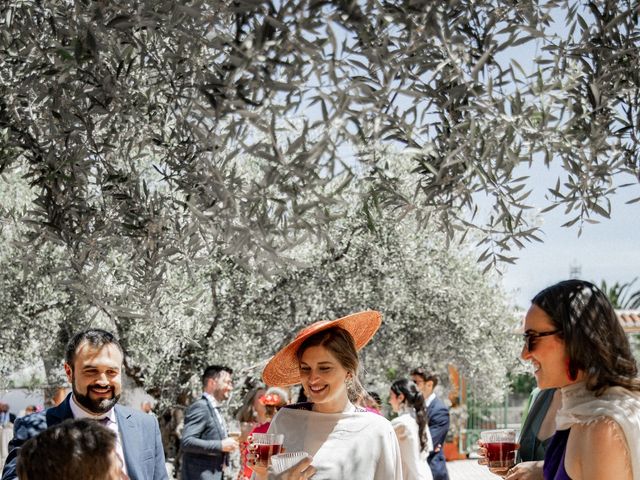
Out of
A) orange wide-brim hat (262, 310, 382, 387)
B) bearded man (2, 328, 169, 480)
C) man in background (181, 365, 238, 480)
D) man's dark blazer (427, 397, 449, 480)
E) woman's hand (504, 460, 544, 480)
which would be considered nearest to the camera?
woman's hand (504, 460, 544, 480)

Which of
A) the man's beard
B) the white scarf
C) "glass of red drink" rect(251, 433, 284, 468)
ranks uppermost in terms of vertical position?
the man's beard

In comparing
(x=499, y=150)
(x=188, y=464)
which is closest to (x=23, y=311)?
(x=188, y=464)

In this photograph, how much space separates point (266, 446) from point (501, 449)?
42.4 inches

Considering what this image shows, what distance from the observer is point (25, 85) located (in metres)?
3.45

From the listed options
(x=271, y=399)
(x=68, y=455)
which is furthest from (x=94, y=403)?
(x=271, y=399)

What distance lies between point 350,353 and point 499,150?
2069mm

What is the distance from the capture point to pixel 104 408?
432 centimetres

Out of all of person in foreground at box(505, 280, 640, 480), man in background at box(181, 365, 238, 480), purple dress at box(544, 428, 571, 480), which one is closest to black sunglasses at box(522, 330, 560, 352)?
person in foreground at box(505, 280, 640, 480)

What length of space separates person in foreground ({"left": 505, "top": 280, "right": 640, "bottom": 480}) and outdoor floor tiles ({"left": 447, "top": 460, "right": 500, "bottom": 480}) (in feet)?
56.6

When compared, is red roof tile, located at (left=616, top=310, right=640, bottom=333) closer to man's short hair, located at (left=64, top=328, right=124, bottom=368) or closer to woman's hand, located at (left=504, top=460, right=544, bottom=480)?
man's short hair, located at (left=64, top=328, right=124, bottom=368)

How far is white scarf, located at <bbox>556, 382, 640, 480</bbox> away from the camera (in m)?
2.78

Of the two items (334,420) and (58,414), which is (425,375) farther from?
(58,414)

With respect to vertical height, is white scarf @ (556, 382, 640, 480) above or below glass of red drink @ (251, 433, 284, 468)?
above

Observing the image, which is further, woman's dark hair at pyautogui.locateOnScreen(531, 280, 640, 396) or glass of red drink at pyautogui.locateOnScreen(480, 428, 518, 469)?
glass of red drink at pyautogui.locateOnScreen(480, 428, 518, 469)
